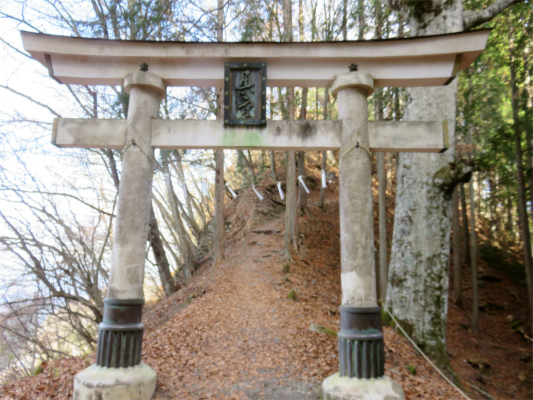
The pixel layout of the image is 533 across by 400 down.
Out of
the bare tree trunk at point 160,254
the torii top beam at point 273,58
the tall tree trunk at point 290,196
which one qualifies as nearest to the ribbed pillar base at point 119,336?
the torii top beam at point 273,58

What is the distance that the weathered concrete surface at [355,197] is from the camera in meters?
4.51

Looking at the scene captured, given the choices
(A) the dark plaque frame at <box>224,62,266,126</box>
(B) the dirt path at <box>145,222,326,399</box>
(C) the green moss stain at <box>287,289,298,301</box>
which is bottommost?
(B) the dirt path at <box>145,222,326,399</box>

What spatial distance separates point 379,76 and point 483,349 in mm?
10655

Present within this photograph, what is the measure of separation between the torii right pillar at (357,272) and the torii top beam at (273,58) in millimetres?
322

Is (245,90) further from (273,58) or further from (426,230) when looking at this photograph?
(426,230)

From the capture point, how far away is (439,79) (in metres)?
5.15

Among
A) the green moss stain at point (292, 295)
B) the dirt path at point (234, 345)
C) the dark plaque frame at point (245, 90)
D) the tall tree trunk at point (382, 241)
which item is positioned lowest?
the dirt path at point (234, 345)

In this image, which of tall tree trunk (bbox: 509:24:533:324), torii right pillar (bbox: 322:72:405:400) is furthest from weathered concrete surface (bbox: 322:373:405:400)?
tall tree trunk (bbox: 509:24:533:324)

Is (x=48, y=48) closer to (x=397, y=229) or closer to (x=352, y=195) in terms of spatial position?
(x=352, y=195)

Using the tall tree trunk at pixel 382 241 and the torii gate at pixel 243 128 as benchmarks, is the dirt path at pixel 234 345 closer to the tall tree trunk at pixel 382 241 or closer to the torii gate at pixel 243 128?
the torii gate at pixel 243 128

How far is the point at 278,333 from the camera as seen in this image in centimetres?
735

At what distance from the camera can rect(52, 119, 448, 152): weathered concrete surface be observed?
490 cm

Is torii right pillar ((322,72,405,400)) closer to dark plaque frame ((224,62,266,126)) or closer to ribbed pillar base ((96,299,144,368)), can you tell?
dark plaque frame ((224,62,266,126))

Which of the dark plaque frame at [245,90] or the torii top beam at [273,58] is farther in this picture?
the dark plaque frame at [245,90]
